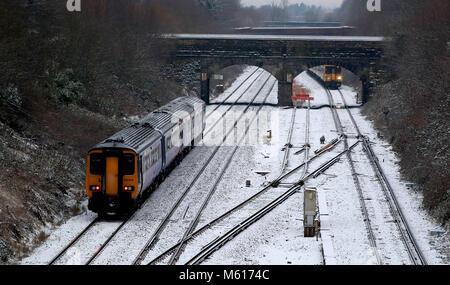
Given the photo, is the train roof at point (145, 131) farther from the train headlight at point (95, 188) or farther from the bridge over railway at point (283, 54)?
the bridge over railway at point (283, 54)

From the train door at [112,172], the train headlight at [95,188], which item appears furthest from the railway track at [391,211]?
the train headlight at [95,188]

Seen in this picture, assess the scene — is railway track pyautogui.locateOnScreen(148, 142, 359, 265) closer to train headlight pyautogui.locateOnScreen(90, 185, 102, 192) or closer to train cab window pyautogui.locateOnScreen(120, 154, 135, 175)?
train cab window pyautogui.locateOnScreen(120, 154, 135, 175)

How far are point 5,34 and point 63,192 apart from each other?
8316 mm

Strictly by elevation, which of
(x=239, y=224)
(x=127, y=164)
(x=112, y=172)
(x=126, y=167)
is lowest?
(x=239, y=224)

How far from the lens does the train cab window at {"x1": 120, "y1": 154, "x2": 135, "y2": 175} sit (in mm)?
22750

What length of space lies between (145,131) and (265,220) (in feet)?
21.5

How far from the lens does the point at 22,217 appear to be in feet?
69.5

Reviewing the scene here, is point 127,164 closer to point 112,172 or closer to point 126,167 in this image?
point 126,167

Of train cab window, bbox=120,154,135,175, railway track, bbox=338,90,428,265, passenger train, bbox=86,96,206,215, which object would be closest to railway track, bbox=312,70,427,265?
railway track, bbox=338,90,428,265

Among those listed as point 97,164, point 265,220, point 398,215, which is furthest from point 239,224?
point 398,215

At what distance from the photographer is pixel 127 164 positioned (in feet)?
74.7

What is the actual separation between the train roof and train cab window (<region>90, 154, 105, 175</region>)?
1.13 feet

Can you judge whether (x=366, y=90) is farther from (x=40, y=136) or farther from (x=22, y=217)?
(x=22, y=217)

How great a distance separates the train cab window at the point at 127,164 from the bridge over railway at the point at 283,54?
1496 inches
